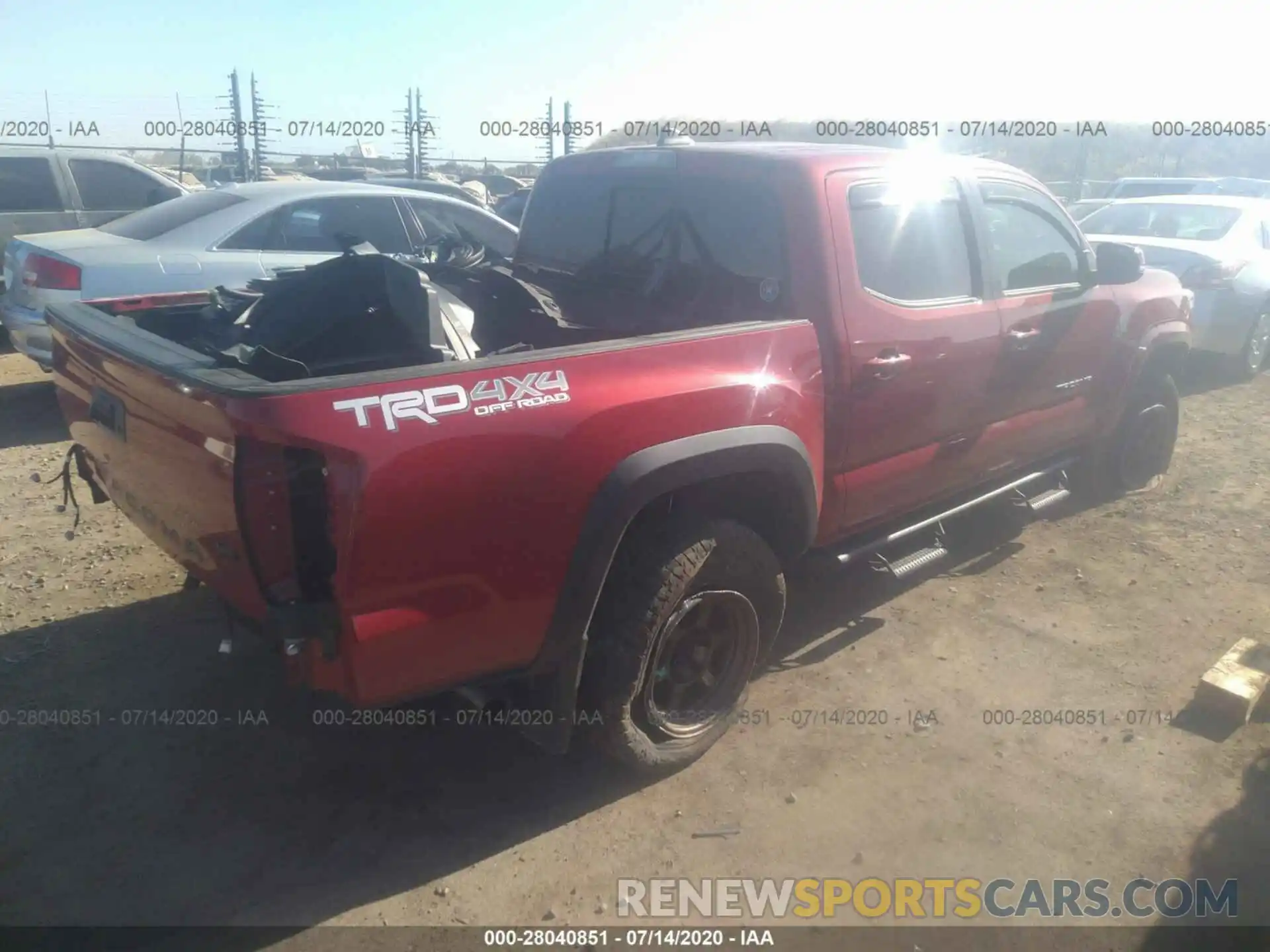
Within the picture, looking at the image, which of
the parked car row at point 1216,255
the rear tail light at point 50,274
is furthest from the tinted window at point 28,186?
the parked car row at point 1216,255

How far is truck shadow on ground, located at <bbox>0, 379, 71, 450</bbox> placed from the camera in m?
6.16

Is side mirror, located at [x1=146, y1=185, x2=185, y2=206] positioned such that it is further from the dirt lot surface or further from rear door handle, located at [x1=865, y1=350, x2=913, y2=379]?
rear door handle, located at [x1=865, y1=350, x2=913, y2=379]

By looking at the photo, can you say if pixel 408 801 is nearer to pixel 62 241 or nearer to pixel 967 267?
pixel 967 267

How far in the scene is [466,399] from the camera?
234cm

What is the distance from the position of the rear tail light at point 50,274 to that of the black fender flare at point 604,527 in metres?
5.01

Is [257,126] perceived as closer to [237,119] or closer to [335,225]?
[237,119]

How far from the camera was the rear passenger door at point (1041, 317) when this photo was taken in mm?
4191

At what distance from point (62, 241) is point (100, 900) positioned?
Answer: 17.2 ft

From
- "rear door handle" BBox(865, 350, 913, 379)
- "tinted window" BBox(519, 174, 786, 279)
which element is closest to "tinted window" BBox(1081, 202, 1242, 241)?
"rear door handle" BBox(865, 350, 913, 379)

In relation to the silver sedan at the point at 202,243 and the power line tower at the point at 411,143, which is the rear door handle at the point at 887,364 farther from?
the power line tower at the point at 411,143

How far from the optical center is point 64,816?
2910 mm

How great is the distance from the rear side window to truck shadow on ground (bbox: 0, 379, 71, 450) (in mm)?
3751

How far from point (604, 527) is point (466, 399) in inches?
21.5

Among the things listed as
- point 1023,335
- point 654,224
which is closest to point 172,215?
point 654,224
